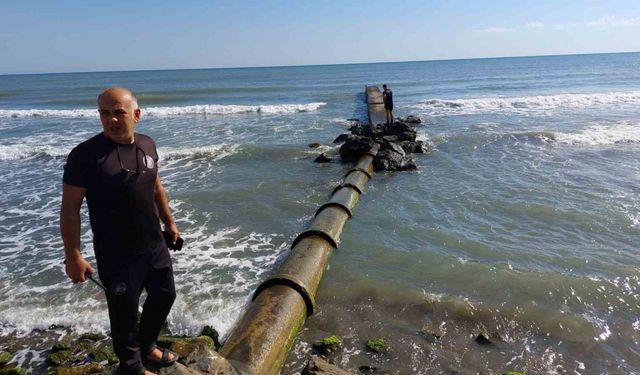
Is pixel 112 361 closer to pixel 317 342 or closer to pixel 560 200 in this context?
pixel 317 342

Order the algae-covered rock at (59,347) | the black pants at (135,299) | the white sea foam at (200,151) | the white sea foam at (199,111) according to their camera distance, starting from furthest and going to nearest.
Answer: the white sea foam at (199,111) < the white sea foam at (200,151) < the algae-covered rock at (59,347) < the black pants at (135,299)

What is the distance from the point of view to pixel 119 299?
120 inches

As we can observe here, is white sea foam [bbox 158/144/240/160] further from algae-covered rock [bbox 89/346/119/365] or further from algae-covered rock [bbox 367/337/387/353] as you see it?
algae-covered rock [bbox 367/337/387/353]

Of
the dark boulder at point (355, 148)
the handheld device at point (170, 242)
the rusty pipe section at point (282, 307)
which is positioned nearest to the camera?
the handheld device at point (170, 242)

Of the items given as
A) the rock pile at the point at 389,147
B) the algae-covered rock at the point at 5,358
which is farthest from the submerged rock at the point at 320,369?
the rock pile at the point at 389,147

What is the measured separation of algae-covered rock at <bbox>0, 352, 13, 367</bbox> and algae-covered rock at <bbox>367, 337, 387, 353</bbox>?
3925 millimetres

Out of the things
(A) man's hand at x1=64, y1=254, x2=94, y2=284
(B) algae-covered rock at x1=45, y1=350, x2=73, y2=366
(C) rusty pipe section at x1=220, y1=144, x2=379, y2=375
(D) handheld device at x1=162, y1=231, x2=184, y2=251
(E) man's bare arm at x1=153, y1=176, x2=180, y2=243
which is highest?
(E) man's bare arm at x1=153, y1=176, x2=180, y2=243

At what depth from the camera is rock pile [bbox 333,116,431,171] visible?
41.8 ft

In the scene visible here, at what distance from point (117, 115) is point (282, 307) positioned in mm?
2786

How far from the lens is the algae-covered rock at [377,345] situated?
16.0 feet

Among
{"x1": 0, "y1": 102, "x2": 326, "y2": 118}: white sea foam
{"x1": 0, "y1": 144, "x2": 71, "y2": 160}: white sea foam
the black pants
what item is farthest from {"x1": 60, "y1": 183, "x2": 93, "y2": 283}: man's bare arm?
{"x1": 0, "y1": 102, "x2": 326, "y2": 118}: white sea foam

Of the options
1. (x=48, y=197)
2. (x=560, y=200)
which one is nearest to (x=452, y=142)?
(x=560, y=200)

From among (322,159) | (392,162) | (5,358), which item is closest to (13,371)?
(5,358)

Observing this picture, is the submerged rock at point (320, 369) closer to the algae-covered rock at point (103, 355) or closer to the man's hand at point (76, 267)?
the man's hand at point (76, 267)
